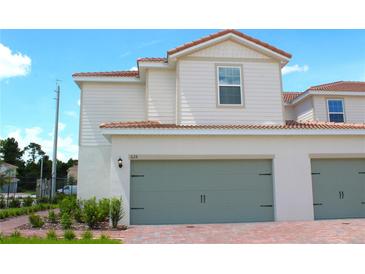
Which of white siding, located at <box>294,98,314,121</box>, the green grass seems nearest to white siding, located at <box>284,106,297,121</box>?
white siding, located at <box>294,98,314,121</box>

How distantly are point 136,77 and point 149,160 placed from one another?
5531 mm

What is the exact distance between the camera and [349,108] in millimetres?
19609

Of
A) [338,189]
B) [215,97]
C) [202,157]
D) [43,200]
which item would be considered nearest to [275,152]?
[202,157]

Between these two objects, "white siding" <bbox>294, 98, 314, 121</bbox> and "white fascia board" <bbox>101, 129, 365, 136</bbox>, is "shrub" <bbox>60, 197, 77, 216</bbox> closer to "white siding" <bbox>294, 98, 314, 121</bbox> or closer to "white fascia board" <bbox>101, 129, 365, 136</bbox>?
"white fascia board" <bbox>101, 129, 365, 136</bbox>

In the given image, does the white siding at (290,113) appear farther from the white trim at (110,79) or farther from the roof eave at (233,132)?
the white trim at (110,79)

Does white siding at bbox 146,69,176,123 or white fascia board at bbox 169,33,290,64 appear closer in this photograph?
white fascia board at bbox 169,33,290,64

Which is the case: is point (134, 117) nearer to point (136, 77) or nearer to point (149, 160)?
point (136, 77)

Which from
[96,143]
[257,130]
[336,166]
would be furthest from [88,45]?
[336,166]

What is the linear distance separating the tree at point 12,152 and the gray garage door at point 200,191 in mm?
53741

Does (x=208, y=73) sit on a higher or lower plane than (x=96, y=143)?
higher

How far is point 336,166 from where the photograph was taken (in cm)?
1256

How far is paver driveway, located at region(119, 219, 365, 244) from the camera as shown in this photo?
27.7 feet

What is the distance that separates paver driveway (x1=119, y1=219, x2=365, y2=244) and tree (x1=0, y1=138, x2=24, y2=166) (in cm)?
5496

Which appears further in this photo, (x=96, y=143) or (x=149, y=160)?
(x=96, y=143)
